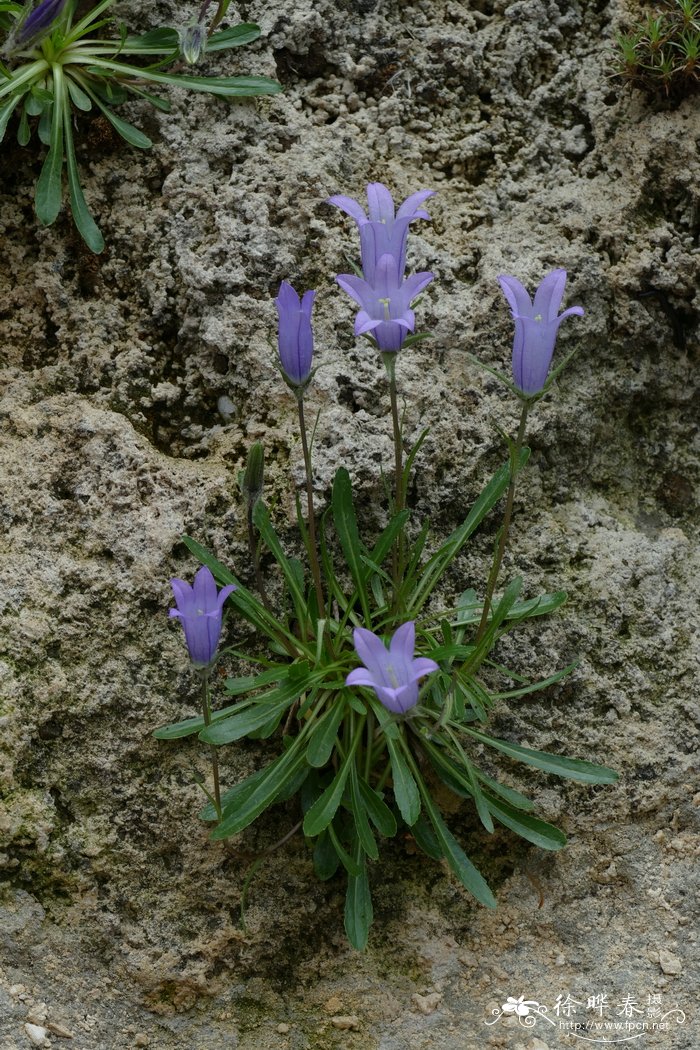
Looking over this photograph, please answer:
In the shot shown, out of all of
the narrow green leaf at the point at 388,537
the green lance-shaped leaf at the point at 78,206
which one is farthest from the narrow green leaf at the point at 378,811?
the green lance-shaped leaf at the point at 78,206

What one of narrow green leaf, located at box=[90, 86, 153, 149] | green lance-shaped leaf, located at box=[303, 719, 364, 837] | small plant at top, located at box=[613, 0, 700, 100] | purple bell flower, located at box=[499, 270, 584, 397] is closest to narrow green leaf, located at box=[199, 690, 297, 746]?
green lance-shaped leaf, located at box=[303, 719, 364, 837]

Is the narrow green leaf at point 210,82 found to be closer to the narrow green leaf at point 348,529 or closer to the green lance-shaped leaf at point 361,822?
the narrow green leaf at point 348,529

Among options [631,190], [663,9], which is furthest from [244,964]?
[663,9]

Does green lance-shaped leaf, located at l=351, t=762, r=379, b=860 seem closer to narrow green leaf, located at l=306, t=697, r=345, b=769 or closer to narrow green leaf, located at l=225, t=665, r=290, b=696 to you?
narrow green leaf, located at l=306, t=697, r=345, b=769

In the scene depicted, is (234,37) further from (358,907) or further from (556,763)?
(358,907)

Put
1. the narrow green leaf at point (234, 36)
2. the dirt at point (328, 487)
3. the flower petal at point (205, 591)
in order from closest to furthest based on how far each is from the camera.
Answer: the flower petal at point (205, 591)
the dirt at point (328, 487)
the narrow green leaf at point (234, 36)

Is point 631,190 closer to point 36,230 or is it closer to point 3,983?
point 36,230

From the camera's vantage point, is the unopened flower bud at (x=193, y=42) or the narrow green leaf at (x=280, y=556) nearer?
the narrow green leaf at (x=280, y=556)

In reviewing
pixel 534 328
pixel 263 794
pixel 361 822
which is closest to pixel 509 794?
pixel 361 822
